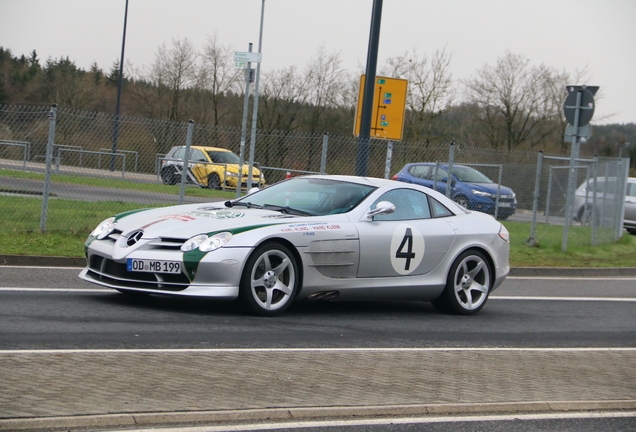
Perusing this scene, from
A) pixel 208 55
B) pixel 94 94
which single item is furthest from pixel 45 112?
pixel 94 94

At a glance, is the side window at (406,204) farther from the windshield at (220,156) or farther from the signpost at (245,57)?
the windshield at (220,156)

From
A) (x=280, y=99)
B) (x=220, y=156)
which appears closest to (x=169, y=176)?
(x=220, y=156)

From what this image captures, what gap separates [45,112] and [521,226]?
11514mm

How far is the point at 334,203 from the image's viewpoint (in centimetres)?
832

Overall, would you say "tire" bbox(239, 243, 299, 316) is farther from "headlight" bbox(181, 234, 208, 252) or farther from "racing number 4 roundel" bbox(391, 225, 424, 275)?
"racing number 4 roundel" bbox(391, 225, 424, 275)

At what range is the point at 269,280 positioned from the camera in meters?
7.51

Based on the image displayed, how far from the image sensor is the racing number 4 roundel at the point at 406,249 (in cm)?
837

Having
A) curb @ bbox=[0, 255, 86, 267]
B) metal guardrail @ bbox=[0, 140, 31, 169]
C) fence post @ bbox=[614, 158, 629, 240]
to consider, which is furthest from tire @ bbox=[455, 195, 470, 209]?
curb @ bbox=[0, 255, 86, 267]

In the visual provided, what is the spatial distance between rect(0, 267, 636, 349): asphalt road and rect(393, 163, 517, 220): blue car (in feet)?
29.9

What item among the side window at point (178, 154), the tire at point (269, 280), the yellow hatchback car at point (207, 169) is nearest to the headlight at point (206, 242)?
the tire at point (269, 280)

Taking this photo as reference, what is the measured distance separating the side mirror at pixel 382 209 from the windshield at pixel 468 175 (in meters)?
11.8

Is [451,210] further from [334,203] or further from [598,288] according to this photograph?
[598,288]

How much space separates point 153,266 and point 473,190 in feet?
44.5

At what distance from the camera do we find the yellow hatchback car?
15.5 meters
